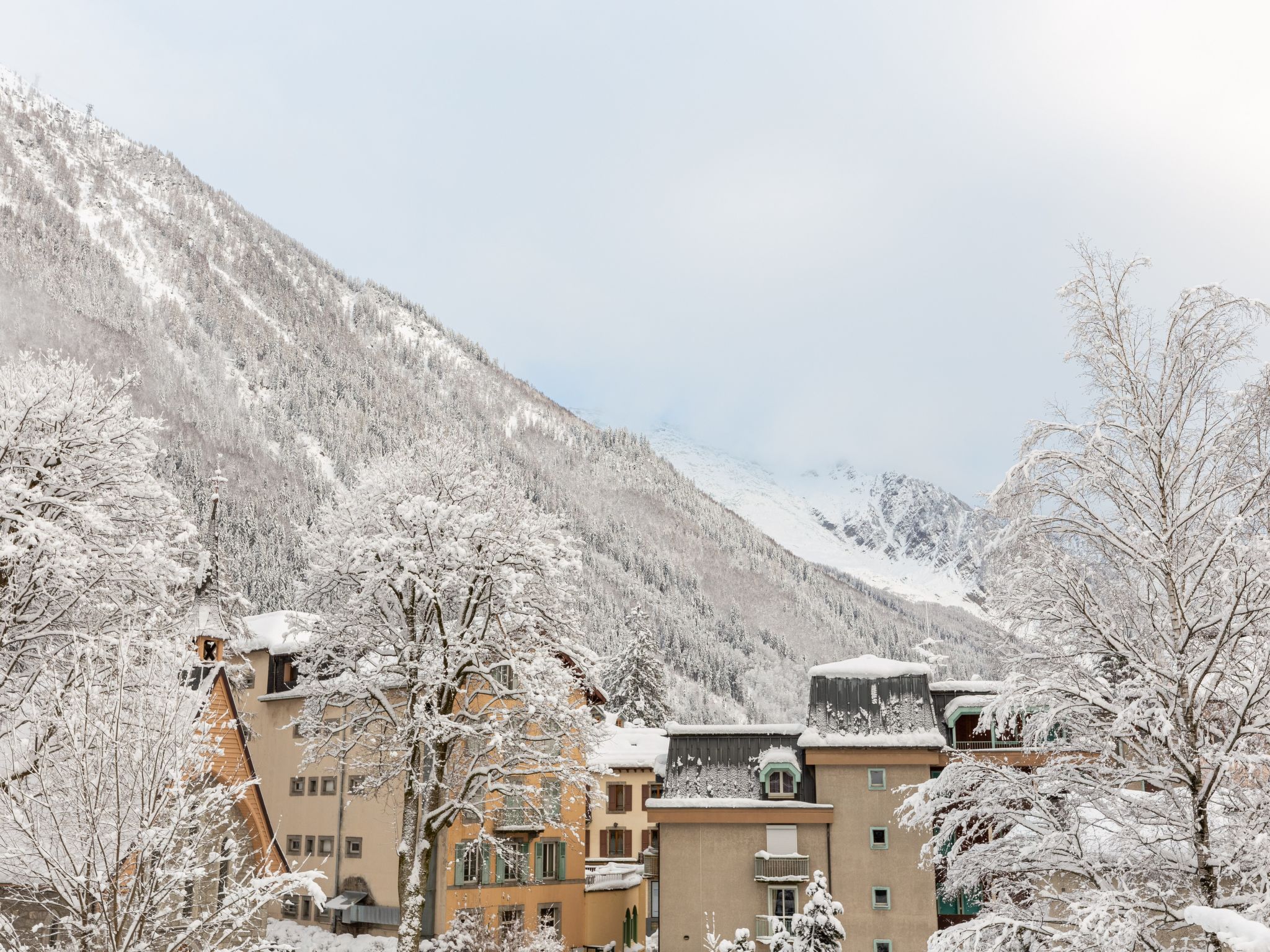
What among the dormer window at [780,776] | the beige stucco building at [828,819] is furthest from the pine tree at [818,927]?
the dormer window at [780,776]

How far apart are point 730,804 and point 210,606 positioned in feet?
65.5

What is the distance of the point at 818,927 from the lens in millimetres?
27766

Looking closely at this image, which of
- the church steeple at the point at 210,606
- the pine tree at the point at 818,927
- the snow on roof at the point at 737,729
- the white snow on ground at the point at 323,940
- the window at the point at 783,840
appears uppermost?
the church steeple at the point at 210,606

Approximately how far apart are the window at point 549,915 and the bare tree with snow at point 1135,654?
31.1 m

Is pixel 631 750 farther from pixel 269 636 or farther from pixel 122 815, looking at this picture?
pixel 122 815

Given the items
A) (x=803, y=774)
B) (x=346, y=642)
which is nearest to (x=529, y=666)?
(x=346, y=642)

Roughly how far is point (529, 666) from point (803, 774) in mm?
15885

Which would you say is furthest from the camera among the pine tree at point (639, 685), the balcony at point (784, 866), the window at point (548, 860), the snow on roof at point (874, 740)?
the pine tree at point (639, 685)

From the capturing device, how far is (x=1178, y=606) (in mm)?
15336

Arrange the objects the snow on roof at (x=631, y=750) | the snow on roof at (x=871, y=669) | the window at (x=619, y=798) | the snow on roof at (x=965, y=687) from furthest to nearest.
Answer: the window at (x=619, y=798), the snow on roof at (x=631, y=750), the snow on roof at (x=871, y=669), the snow on roof at (x=965, y=687)

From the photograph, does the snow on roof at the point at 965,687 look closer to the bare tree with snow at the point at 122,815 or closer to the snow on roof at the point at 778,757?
the snow on roof at the point at 778,757

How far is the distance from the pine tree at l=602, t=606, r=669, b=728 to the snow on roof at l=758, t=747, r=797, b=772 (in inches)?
1958

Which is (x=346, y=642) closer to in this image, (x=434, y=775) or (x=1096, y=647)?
(x=434, y=775)

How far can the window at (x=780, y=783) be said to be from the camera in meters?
40.9
